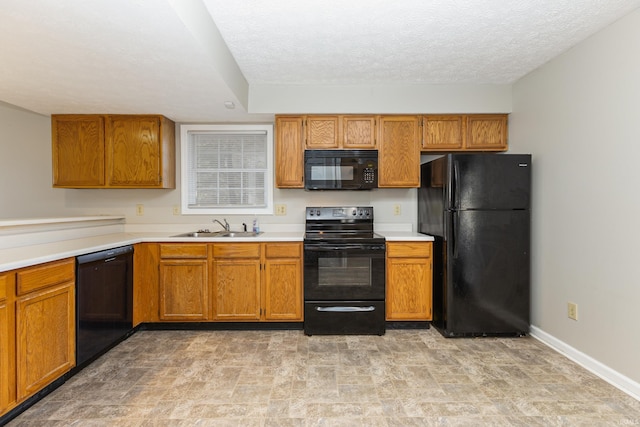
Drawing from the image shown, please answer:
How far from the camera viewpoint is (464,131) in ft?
11.1

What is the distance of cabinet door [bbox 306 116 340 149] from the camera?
11.1ft

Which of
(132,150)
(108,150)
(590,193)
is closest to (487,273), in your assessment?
(590,193)

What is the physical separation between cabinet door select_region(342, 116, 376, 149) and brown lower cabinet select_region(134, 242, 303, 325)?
1160 mm

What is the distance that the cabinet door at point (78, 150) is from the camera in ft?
11.1

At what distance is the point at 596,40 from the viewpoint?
236 centimetres

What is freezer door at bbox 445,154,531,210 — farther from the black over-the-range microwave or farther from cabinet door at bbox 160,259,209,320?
cabinet door at bbox 160,259,209,320

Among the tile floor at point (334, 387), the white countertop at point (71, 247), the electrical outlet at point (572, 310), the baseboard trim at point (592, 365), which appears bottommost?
the tile floor at point (334, 387)

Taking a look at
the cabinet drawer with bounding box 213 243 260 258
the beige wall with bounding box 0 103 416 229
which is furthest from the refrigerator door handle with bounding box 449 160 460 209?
the cabinet drawer with bounding box 213 243 260 258

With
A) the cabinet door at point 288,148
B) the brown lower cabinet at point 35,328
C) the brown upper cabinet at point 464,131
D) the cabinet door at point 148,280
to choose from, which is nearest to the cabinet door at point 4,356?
the brown lower cabinet at point 35,328

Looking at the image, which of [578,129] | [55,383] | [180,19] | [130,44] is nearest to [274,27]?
[180,19]

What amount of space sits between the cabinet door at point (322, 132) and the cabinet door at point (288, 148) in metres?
0.09

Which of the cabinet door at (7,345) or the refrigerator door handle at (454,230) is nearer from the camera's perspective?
the cabinet door at (7,345)

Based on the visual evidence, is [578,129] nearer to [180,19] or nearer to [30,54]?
[180,19]

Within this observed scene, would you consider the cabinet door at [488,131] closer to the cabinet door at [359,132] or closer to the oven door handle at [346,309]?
the cabinet door at [359,132]
